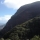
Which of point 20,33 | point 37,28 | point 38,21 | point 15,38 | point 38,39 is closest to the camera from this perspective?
point 38,39

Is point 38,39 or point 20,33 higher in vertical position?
point 20,33

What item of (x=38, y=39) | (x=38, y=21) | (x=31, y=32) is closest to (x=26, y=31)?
(x=31, y=32)

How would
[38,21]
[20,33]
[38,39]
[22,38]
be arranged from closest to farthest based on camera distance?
[38,39] → [22,38] → [20,33] → [38,21]

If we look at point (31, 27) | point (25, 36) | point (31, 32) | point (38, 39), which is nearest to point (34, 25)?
point (31, 27)

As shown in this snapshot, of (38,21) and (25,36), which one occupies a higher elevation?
(38,21)

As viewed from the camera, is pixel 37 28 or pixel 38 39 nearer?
pixel 38 39

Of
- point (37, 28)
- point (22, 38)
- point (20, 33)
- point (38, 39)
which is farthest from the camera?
point (37, 28)

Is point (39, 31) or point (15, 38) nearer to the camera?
point (15, 38)

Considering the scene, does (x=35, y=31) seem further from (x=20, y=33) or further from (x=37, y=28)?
(x=20, y=33)

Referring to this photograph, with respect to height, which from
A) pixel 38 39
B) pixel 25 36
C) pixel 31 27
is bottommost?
pixel 38 39

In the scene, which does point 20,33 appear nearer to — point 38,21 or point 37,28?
point 37,28
